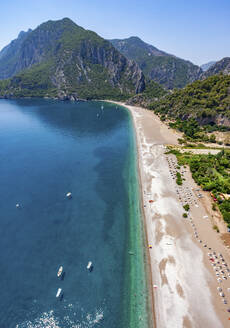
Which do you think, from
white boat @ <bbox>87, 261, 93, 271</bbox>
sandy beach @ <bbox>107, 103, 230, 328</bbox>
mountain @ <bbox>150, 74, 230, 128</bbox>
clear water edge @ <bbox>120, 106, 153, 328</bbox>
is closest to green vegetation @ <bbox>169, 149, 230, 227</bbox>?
sandy beach @ <bbox>107, 103, 230, 328</bbox>

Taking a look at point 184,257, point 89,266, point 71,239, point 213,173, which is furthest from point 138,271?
point 213,173

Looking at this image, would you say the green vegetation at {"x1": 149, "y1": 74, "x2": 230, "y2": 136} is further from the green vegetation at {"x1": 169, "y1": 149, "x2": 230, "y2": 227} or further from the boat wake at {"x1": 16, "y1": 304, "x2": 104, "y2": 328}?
the boat wake at {"x1": 16, "y1": 304, "x2": 104, "y2": 328}

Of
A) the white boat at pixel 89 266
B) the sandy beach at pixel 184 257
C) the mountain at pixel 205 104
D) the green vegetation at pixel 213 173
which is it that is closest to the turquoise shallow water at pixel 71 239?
the white boat at pixel 89 266

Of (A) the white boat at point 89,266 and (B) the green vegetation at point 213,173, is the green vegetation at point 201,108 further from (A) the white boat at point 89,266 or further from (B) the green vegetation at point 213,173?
(A) the white boat at point 89,266

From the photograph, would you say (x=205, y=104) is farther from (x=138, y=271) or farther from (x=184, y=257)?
(x=138, y=271)

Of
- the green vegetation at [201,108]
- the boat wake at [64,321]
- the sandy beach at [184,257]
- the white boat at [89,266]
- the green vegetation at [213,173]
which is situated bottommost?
the boat wake at [64,321]

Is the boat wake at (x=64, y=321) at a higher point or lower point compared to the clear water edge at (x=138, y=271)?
lower
